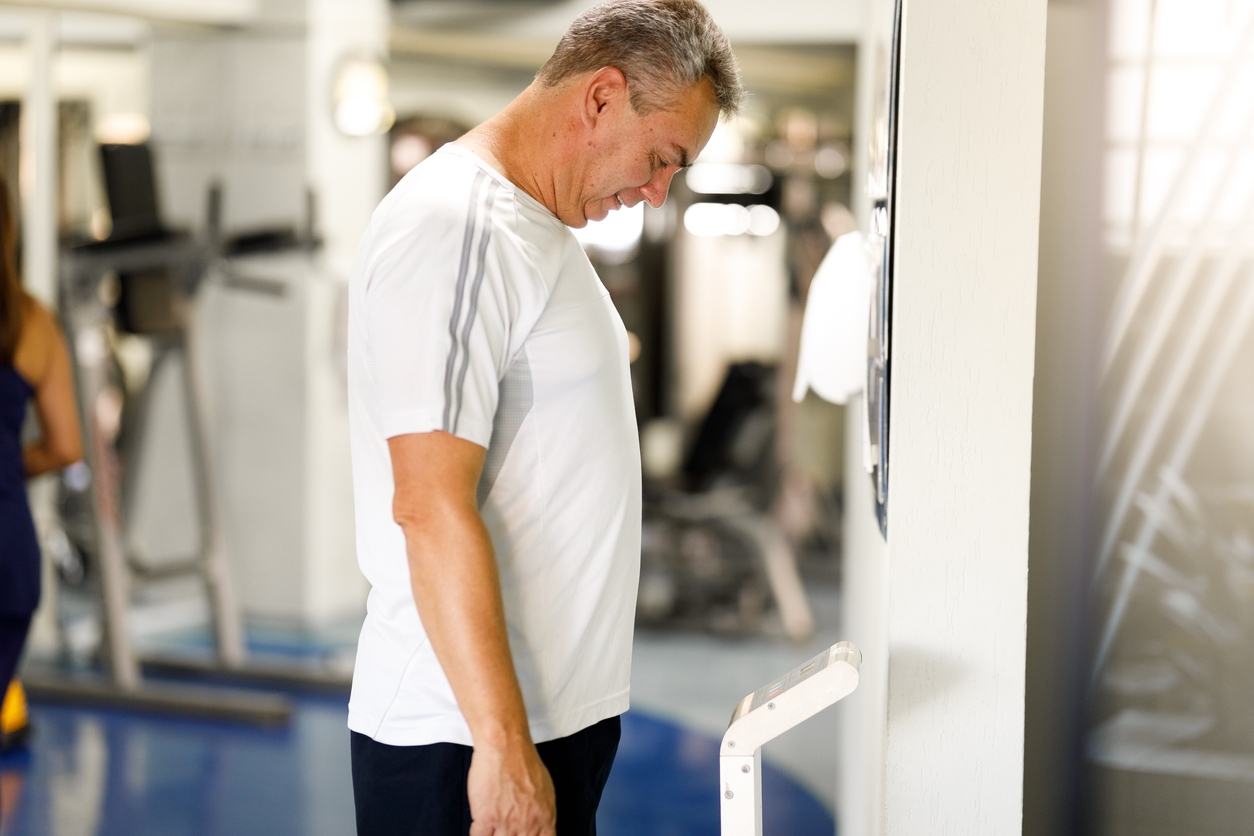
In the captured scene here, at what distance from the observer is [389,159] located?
4.54 metres

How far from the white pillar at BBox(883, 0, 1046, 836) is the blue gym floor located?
169 cm

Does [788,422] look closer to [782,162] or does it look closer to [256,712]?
[782,162]

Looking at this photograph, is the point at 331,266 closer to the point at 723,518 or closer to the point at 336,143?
the point at 336,143

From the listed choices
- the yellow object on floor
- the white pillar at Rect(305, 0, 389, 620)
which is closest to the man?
the yellow object on floor

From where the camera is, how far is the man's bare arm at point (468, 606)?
100cm

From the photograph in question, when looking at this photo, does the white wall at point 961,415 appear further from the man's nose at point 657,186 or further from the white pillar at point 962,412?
the man's nose at point 657,186

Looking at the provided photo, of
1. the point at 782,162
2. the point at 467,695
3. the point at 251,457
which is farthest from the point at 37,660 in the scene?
the point at 467,695

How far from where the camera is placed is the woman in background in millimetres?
2424

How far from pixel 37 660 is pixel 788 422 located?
3.15 metres

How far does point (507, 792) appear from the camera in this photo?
3.36 ft

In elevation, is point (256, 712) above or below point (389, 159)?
below

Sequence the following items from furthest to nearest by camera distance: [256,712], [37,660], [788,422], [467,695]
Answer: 1. [788,422]
2. [37,660]
3. [256,712]
4. [467,695]

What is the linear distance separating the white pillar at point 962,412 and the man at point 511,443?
0.85 feet

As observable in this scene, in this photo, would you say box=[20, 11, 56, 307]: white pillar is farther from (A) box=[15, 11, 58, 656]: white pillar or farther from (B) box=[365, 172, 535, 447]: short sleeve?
(B) box=[365, 172, 535, 447]: short sleeve
